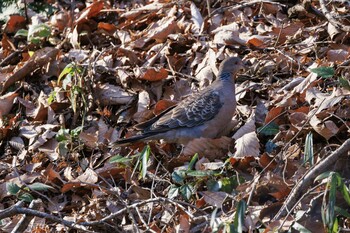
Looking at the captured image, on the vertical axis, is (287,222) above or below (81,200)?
above

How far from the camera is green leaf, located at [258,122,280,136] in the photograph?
5477mm

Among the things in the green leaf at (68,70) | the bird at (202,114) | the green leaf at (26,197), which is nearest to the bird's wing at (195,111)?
the bird at (202,114)

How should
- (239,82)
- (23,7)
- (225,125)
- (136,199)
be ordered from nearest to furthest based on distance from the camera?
(136,199)
(225,125)
(239,82)
(23,7)

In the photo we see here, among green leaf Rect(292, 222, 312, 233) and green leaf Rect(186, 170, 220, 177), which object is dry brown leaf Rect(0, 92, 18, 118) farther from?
green leaf Rect(292, 222, 312, 233)

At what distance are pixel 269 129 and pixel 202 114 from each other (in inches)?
31.9

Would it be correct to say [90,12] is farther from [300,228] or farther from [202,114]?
[300,228]

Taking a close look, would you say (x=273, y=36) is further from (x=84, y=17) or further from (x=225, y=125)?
(x=84, y=17)

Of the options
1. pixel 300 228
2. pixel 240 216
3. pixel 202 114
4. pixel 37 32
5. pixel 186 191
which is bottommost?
pixel 202 114

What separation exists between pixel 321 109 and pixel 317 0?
1.82 m

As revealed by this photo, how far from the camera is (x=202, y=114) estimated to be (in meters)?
6.14

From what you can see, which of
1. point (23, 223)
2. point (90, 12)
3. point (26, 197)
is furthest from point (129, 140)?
point (90, 12)

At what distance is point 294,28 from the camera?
655cm

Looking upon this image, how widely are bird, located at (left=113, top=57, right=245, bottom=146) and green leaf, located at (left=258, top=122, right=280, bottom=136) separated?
1.61 ft

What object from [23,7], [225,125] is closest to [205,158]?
[225,125]
